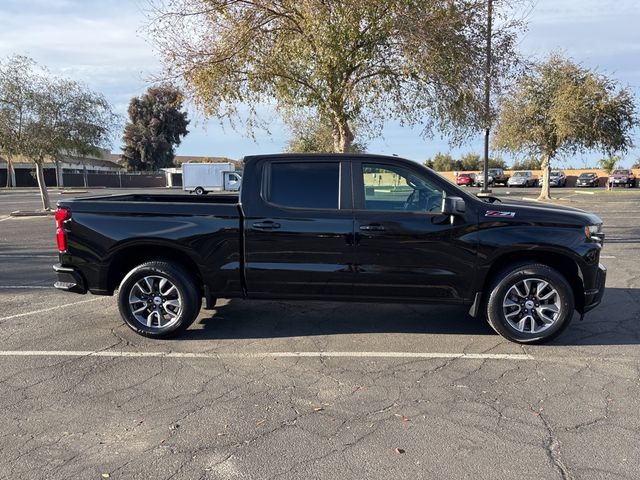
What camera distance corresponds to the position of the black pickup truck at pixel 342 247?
5102mm

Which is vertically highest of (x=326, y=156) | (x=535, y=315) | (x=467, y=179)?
(x=467, y=179)

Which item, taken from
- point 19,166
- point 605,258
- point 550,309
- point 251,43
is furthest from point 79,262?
point 19,166

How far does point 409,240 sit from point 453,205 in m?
0.55

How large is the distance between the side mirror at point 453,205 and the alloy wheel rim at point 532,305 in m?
0.97

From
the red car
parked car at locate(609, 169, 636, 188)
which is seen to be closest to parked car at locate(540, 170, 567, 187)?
parked car at locate(609, 169, 636, 188)

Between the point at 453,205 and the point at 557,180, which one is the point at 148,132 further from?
the point at 453,205

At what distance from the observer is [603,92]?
937 inches

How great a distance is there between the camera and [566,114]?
905 inches

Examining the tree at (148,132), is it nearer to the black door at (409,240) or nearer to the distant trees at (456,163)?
the distant trees at (456,163)

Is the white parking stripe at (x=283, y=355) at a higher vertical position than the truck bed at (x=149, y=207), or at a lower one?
lower

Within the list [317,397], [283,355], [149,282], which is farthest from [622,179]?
[317,397]

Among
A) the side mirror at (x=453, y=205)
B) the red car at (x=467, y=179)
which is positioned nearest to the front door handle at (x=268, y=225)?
the side mirror at (x=453, y=205)

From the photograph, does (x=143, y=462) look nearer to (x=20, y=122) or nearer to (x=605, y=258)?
(x=605, y=258)

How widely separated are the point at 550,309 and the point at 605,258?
6.09 meters
